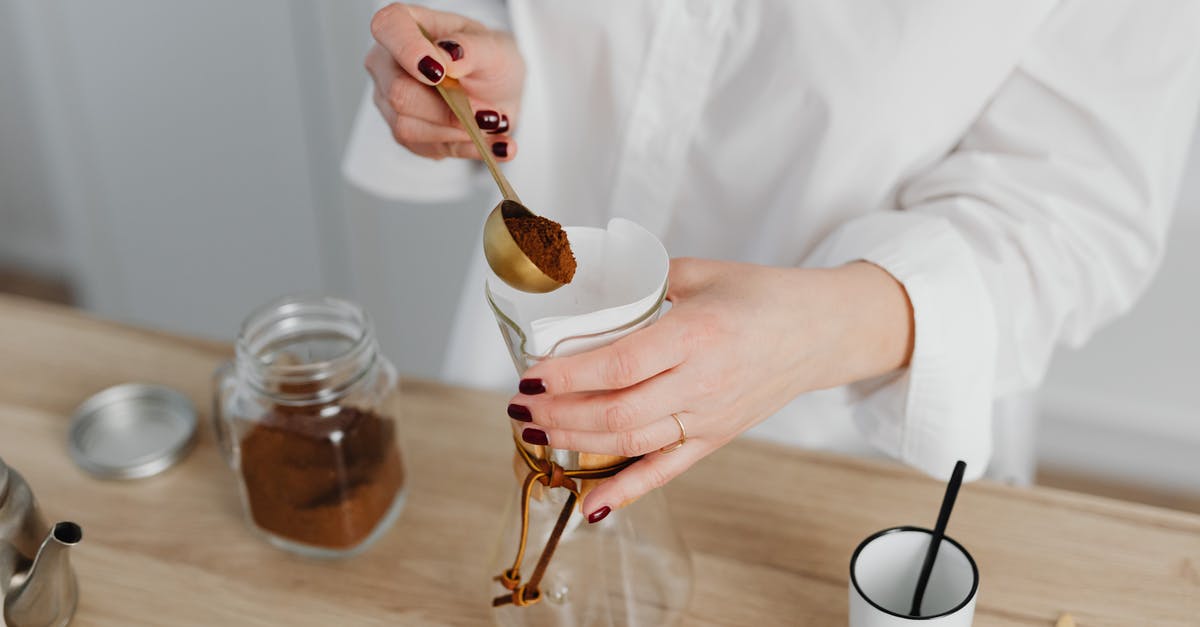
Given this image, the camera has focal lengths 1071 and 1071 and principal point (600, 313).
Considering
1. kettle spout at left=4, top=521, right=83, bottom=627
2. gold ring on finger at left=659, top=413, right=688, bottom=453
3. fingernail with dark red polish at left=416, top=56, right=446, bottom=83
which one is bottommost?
kettle spout at left=4, top=521, right=83, bottom=627

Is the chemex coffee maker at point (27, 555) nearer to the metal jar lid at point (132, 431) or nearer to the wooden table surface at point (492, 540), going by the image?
the wooden table surface at point (492, 540)

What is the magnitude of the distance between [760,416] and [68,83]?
6.16 feet

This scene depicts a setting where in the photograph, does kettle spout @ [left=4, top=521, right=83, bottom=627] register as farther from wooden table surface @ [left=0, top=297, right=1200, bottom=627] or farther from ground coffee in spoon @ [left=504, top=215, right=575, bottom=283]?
ground coffee in spoon @ [left=504, top=215, right=575, bottom=283]

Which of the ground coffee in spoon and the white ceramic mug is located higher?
the ground coffee in spoon

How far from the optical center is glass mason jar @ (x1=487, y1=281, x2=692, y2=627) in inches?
26.6

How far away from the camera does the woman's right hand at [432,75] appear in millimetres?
715

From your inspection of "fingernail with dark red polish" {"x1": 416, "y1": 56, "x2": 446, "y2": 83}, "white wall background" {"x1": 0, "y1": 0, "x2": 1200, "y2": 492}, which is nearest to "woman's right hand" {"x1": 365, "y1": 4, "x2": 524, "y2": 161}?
"fingernail with dark red polish" {"x1": 416, "y1": 56, "x2": 446, "y2": 83}

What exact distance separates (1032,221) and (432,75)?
0.49m

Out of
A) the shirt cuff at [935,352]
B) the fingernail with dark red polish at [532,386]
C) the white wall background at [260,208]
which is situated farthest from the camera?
the white wall background at [260,208]

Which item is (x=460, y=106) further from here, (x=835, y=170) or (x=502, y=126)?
(x=835, y=170)

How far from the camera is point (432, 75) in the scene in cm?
Answer: 71

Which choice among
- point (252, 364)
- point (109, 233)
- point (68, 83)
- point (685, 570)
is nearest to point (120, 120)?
point (68, 83)

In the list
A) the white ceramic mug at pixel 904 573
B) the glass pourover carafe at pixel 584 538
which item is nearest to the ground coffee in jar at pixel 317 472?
the glass pourover carafe at pixel 584 538

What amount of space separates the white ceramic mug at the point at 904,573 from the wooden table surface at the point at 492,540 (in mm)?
60
